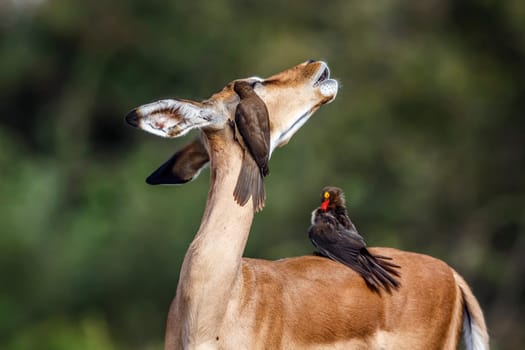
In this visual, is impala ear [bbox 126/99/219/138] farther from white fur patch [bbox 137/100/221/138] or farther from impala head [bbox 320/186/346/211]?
impala head [bbox 320/186/346/211]

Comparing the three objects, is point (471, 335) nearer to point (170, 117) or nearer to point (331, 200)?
point (331, 200)

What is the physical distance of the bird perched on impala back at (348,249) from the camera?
19.6 feet

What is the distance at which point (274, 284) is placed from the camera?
5582 mm

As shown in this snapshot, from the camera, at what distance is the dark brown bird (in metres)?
5.34

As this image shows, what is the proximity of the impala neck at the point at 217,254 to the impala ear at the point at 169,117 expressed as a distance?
A: 22cm

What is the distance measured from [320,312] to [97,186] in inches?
656

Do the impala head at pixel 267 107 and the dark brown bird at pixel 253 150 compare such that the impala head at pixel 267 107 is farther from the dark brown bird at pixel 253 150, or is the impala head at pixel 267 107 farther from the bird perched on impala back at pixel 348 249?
the bird perched on impala back at pixel 348 249

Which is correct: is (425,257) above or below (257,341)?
above

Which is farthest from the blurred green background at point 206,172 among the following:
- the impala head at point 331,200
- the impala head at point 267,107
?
the impala head at point 267,107

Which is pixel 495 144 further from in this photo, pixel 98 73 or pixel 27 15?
pixel 27 15

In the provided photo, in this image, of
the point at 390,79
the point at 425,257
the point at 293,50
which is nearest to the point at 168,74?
the point at 293,50

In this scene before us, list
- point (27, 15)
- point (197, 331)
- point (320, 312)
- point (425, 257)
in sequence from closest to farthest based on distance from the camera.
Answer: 1. point (197, 331)
2. point (320, 312)
3. point (425, 257)
4. point (27, 15)

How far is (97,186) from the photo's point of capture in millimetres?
22000

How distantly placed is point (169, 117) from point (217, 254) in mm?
619
